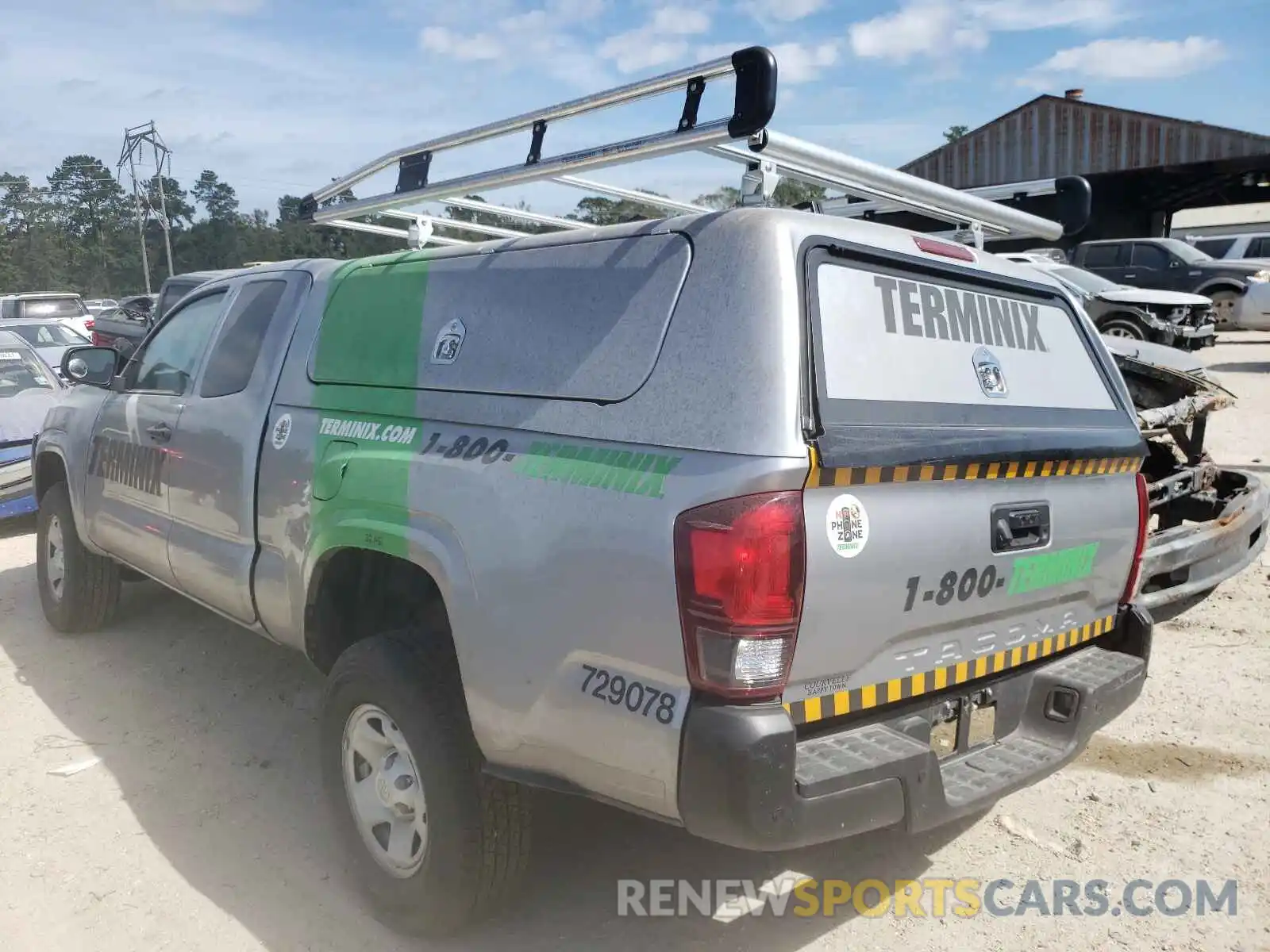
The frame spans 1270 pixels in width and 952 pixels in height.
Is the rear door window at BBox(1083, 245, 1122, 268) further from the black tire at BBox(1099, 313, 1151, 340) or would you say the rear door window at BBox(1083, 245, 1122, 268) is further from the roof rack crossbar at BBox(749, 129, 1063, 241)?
the roof rack crossbar at BBox(749, 129, 1063, 241)

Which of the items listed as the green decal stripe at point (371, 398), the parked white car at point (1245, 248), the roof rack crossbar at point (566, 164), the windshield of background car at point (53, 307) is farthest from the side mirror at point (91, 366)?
the parked white car at point (1245, 248)

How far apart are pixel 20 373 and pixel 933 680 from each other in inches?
354

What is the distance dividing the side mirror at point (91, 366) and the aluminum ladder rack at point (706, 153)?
165 cm

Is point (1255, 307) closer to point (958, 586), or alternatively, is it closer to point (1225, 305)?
point (1225, 305)

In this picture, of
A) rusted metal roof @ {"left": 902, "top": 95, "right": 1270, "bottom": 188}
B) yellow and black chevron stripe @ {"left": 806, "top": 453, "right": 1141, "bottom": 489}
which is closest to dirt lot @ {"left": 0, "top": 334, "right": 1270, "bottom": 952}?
yellow and black chevron stripe @ {"left": 806, "top": 453, "right": 1141, "bottom": 489}

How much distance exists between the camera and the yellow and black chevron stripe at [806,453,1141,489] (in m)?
2.27

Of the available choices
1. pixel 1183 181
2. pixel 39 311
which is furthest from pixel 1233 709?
pixel 1183 181

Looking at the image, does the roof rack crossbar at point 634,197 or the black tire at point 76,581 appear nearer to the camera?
the roof rack crossbar at point 634,197

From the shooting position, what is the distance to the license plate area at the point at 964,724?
272 cm

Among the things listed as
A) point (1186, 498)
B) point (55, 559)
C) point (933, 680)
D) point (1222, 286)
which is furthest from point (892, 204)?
point (1222, 286)

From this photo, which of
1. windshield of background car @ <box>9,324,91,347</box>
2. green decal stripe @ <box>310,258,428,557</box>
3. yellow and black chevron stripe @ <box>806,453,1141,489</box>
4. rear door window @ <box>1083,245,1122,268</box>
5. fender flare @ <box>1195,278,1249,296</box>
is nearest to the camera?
yellow and black chevron stripe @ <box>806,453,1141,489</box>

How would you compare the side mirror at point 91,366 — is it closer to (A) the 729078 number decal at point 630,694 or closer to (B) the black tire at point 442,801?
(B) the black tire at point 442,801

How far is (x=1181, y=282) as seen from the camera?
1812cm

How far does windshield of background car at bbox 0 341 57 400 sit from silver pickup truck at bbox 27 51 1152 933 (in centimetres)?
648
